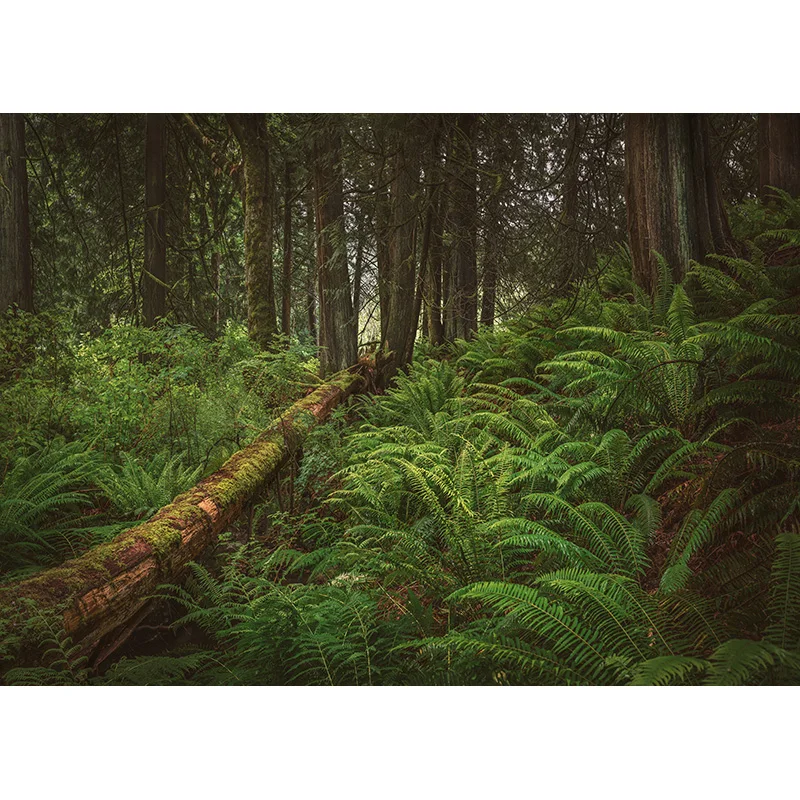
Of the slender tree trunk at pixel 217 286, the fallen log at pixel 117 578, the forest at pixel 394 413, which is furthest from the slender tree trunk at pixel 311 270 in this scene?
the fallen log at pixel 117 578

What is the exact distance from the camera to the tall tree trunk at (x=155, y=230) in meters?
4.71

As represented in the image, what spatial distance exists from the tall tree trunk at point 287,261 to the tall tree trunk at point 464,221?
2.04 metres

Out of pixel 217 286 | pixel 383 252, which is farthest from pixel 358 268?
pixel 217 286

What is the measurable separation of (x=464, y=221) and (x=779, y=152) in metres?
3.19

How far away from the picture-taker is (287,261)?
23.5ft

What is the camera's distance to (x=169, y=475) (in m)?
3.39

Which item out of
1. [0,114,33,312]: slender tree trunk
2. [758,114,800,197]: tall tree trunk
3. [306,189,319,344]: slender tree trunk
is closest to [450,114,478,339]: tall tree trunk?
[306,189,319,344]: slender tree trunk

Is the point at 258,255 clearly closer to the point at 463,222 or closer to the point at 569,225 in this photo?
the point at 463,222

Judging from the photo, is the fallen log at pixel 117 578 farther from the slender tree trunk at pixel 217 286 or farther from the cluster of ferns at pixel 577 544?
the slender tree trunk at pixel 217 286

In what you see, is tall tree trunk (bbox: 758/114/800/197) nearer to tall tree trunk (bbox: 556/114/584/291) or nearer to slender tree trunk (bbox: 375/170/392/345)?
tall tree trunk (bbox: 556/114/584/291)

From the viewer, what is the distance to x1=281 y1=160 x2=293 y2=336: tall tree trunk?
7.00 m
